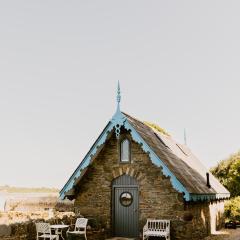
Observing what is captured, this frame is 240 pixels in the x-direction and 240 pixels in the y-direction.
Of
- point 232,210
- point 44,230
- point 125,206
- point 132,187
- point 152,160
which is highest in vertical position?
point 152,160

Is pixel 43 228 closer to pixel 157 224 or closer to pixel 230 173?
pixel 157 224

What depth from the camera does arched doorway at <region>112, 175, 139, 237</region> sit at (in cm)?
1720

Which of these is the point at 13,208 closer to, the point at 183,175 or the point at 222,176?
the point at 222,176

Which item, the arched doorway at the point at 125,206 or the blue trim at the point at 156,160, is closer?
the blue trim at the point at 156,160

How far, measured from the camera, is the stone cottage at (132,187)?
16.0m

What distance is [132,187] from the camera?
17.3m

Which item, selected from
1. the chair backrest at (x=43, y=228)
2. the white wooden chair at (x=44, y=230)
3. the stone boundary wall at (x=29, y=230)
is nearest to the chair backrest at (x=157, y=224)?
the stone boundary wall at (x=29, y=230)

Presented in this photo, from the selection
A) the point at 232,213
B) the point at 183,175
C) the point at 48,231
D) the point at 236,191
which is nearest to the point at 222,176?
the point at 236,191

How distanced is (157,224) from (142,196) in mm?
1336

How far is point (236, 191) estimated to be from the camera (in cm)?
3234

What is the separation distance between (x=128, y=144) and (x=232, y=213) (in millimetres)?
11755

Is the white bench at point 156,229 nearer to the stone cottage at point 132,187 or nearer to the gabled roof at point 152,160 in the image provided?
the stone cottage at point 132,187

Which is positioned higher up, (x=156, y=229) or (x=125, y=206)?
(x=125, y=206)

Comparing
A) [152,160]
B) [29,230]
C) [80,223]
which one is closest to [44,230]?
[29,230]
